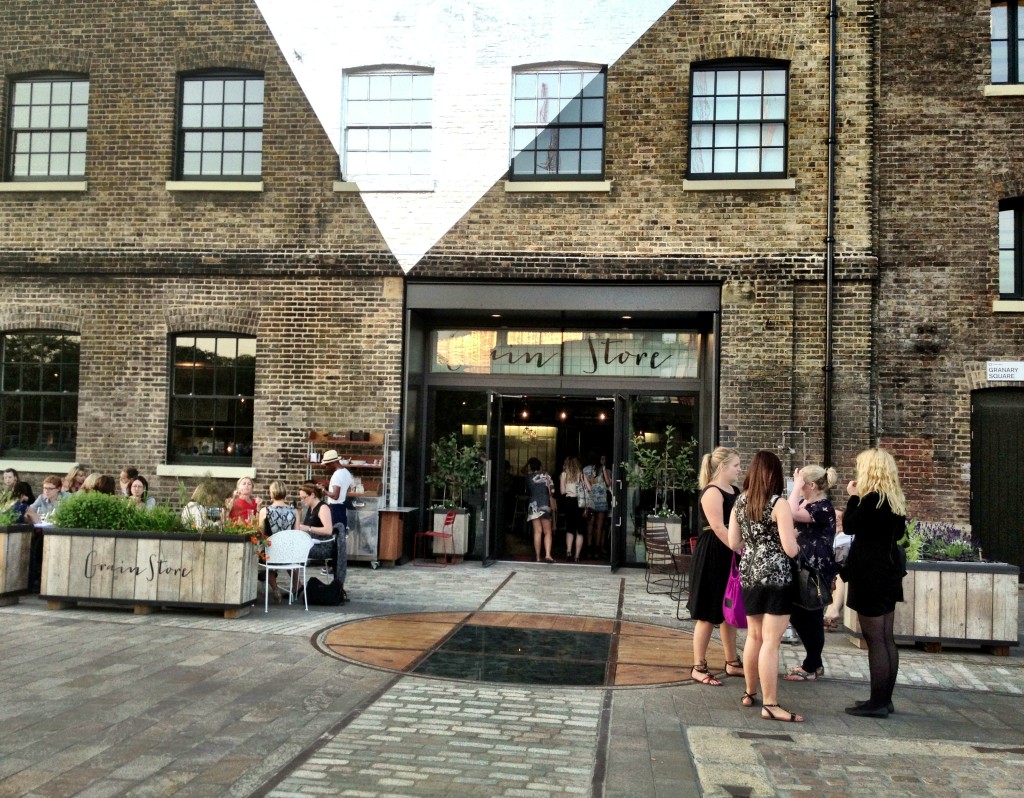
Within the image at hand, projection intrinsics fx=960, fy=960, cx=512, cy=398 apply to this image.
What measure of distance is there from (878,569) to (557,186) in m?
8.69

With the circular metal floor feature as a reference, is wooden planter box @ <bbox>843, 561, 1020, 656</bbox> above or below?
above

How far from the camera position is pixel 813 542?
24.6 feet

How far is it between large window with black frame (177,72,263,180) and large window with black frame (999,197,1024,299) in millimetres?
10891

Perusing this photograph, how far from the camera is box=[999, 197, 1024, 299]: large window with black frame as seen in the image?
1351 cm

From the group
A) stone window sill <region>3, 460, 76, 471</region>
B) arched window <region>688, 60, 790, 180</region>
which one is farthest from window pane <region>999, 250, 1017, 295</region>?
stone window sill <region>3, 460, 76, 471</region>

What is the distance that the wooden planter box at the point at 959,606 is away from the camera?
8.80 meters

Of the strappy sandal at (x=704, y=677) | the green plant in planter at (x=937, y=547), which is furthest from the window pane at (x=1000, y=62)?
the strappy sandal at (x=704, y=677)

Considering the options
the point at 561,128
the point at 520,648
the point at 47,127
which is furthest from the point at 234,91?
the point at 520,648

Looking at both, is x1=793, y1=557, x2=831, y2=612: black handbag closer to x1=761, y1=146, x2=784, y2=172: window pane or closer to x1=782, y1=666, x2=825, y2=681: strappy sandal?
x1=782, y1=666, x2=825, y2=681: strappy sandal

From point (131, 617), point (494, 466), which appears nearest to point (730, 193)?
point (494, 466)

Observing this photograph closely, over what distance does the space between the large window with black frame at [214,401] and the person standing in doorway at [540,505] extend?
4311 millimetres

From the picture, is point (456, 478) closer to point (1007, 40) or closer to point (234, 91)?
point (234, 91)

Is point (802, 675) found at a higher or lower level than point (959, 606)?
lower

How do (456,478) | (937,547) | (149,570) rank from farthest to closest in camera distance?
(456,478) → (149,570) → (937,547)
